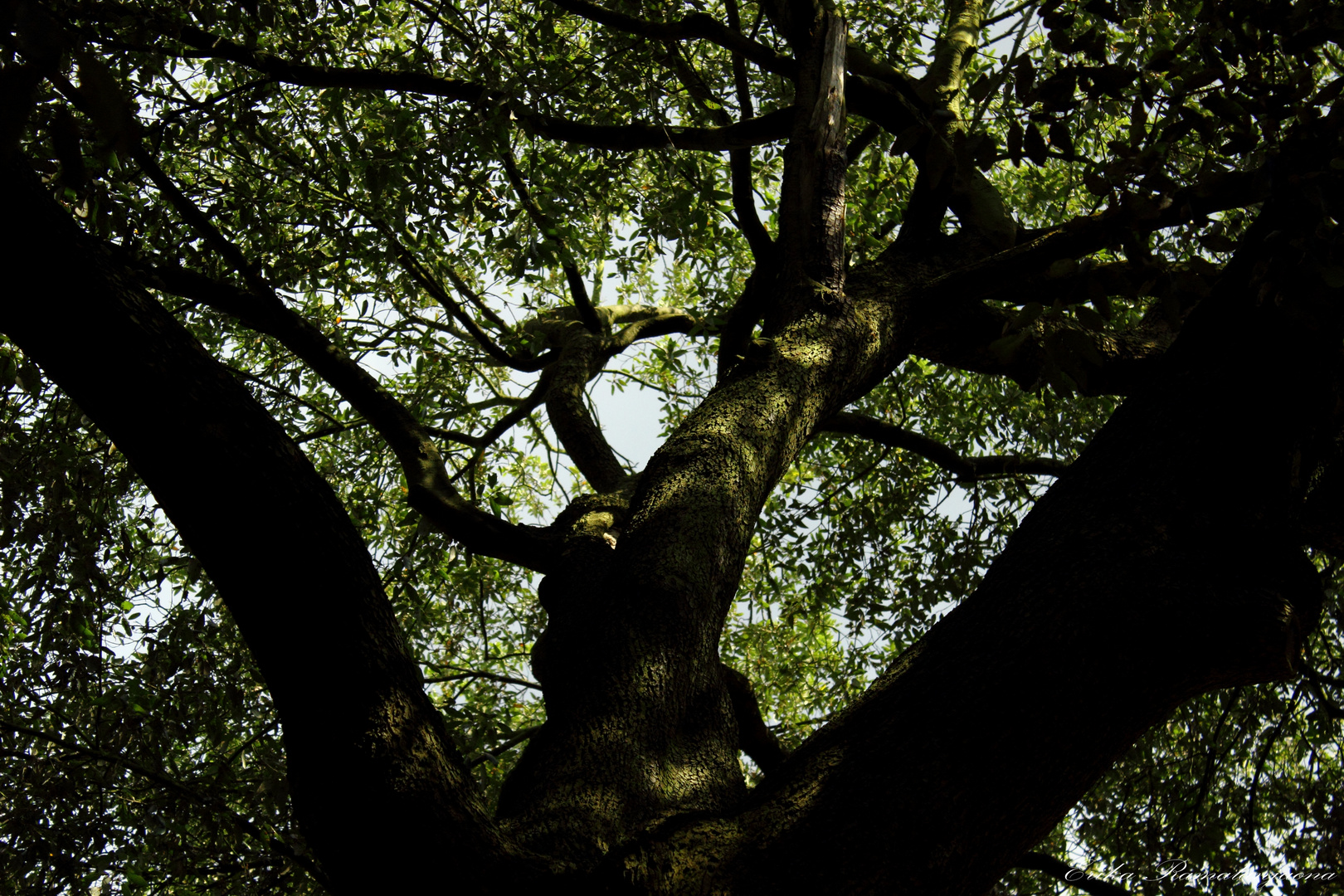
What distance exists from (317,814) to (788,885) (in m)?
0.96

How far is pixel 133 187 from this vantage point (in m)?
5.32

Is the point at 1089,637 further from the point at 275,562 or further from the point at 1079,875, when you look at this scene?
the point at 1079,875

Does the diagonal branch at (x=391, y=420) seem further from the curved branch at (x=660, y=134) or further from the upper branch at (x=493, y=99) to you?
the curved branch at (x=660, y=134)

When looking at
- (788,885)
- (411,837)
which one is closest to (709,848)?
(788,885)

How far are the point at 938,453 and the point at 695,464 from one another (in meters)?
3.11

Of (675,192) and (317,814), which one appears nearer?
(317,814)

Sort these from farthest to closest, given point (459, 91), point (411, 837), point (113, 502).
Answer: point (113, 502) → point (459, 91) → point (411, 837)

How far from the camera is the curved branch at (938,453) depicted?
5645 millimetres

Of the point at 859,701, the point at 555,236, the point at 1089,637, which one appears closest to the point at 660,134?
the point at 555,236

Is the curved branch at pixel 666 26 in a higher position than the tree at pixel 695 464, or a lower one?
higher

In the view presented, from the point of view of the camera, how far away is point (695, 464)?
308 cm

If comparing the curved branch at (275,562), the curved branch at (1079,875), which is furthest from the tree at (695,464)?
the curved branch at (1079,875)

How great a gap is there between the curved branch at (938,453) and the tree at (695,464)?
4 centimetres

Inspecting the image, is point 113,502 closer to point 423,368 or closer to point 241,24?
point 423,368
